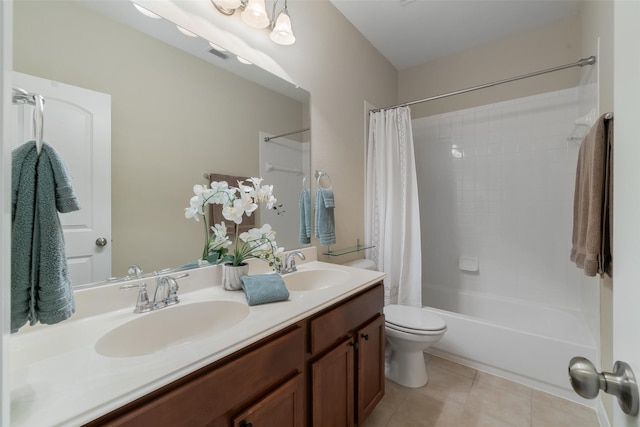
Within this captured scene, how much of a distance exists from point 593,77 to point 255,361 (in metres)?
2.45

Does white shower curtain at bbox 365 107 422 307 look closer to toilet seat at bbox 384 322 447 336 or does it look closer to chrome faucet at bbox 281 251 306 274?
toilet seat at bbox 384 322 447 336

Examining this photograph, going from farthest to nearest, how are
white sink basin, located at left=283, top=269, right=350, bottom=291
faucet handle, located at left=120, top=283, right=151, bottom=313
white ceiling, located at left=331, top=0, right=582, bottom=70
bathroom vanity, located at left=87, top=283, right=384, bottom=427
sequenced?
white ceiling, located at left=331, top=0, right=582, bottom=70
white sink basin, located at left=283, top=269, right=350, bottom=291
faucet handle, located at left=120, top=283, right=151, bottom=313
bathroom vanity, located at left=87, top=283, right=384, bottom=427

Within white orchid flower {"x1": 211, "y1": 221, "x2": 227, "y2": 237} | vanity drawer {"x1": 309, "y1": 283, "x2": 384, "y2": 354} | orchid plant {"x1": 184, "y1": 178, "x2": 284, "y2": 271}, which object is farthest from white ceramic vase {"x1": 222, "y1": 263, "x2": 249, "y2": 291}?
vanity drawer {"x1": 309, "y1": 283, "x2": 384, "y2": 354}

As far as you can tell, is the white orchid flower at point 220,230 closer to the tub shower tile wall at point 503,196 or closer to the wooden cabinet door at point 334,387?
the wooden cabinet door at point 334,387

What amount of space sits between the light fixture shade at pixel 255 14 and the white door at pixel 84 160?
84 centimetres

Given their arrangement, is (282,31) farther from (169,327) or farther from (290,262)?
(169,327)

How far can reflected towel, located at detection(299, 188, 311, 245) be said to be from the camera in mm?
1776

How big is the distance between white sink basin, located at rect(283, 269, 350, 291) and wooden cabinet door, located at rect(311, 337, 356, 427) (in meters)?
0.36

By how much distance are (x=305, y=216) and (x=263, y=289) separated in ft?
2.61

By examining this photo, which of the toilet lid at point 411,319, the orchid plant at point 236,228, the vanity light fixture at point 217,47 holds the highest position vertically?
the vanity light fixture at point 217,47

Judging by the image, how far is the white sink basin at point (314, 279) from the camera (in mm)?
1467

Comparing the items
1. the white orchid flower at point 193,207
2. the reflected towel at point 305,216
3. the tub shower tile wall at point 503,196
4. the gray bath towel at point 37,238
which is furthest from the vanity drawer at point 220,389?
the tub shower tile wall at point 503,196

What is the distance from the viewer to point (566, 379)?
1.65 m
